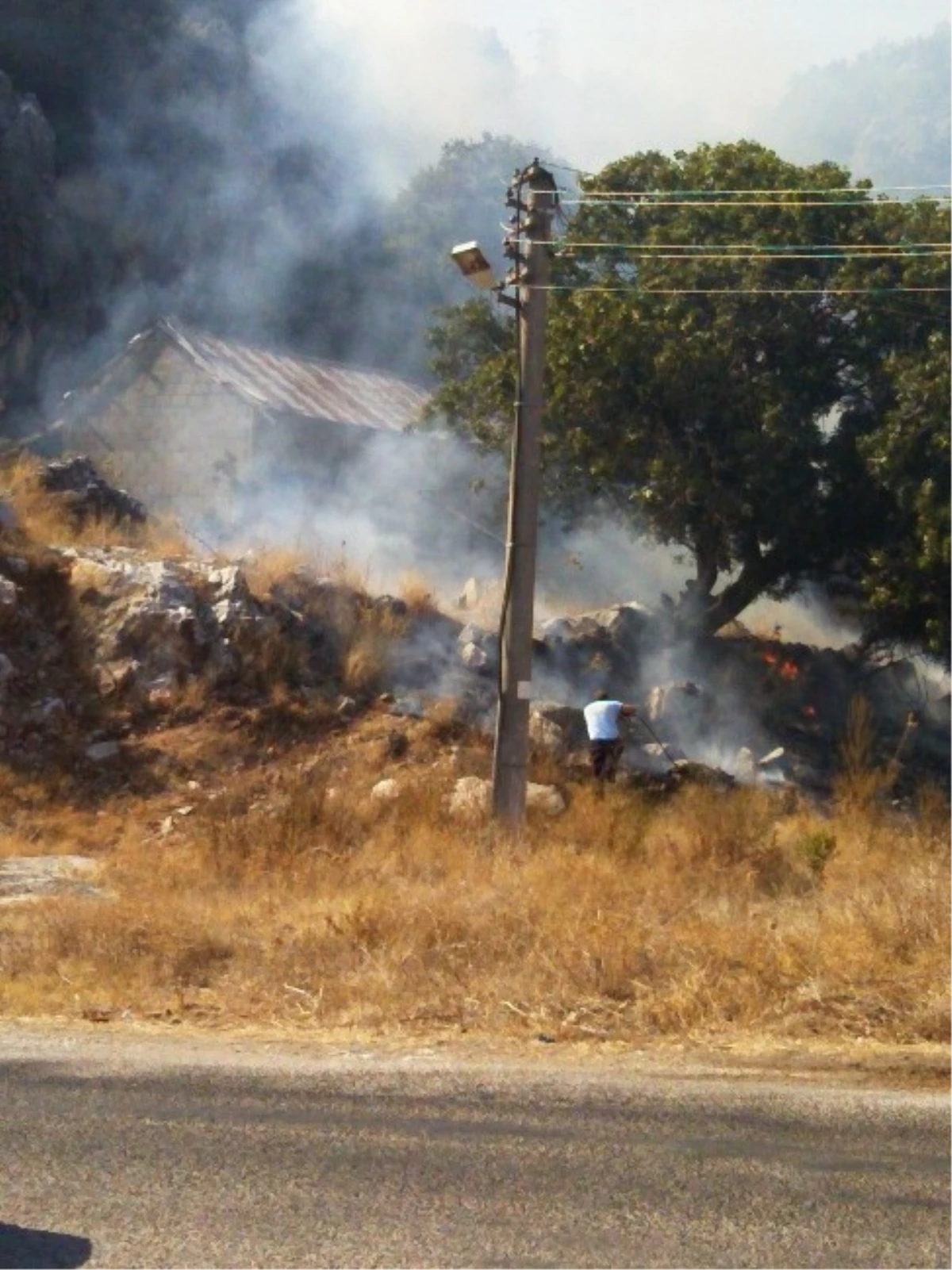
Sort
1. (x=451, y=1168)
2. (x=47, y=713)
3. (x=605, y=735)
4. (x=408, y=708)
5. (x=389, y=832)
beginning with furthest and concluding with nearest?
1. (x=408, y=708)
2. (x=47, y=713)
3. (x=605, y=735)
4. (x=389, y=832)
5. (x=451, y=1168)

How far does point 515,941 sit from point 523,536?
20.0ft

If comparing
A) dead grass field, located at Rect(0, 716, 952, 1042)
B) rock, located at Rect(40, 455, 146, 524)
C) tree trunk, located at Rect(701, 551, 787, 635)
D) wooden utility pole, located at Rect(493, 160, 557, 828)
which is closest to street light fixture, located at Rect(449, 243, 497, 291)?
wooden utility pole, located at Rect(493, 160, 557, 828)

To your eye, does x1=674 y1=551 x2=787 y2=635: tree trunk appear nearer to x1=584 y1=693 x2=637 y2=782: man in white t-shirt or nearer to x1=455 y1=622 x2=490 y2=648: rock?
x1=455 y1=622 x2=490 y2=648: rock

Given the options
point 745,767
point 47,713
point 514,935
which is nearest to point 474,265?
point 514,935

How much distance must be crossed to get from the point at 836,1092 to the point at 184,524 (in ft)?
71.0

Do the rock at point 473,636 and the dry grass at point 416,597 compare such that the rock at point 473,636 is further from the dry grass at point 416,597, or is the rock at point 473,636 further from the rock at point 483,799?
the rock at point 483,799

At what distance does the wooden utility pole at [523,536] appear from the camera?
1468cm

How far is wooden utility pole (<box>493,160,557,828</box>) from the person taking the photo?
48.2ft

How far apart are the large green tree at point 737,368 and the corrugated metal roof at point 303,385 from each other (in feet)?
28.8

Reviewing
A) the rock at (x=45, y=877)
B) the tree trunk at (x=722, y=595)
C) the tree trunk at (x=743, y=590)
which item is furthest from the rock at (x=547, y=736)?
the rock at (x=45, y=877)

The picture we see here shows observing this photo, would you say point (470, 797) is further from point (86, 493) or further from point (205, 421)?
point (205, 421)

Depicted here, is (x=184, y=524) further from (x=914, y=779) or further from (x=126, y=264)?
(x=126, y=264)

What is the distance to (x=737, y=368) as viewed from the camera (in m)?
22.3

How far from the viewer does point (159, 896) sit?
11.3m
